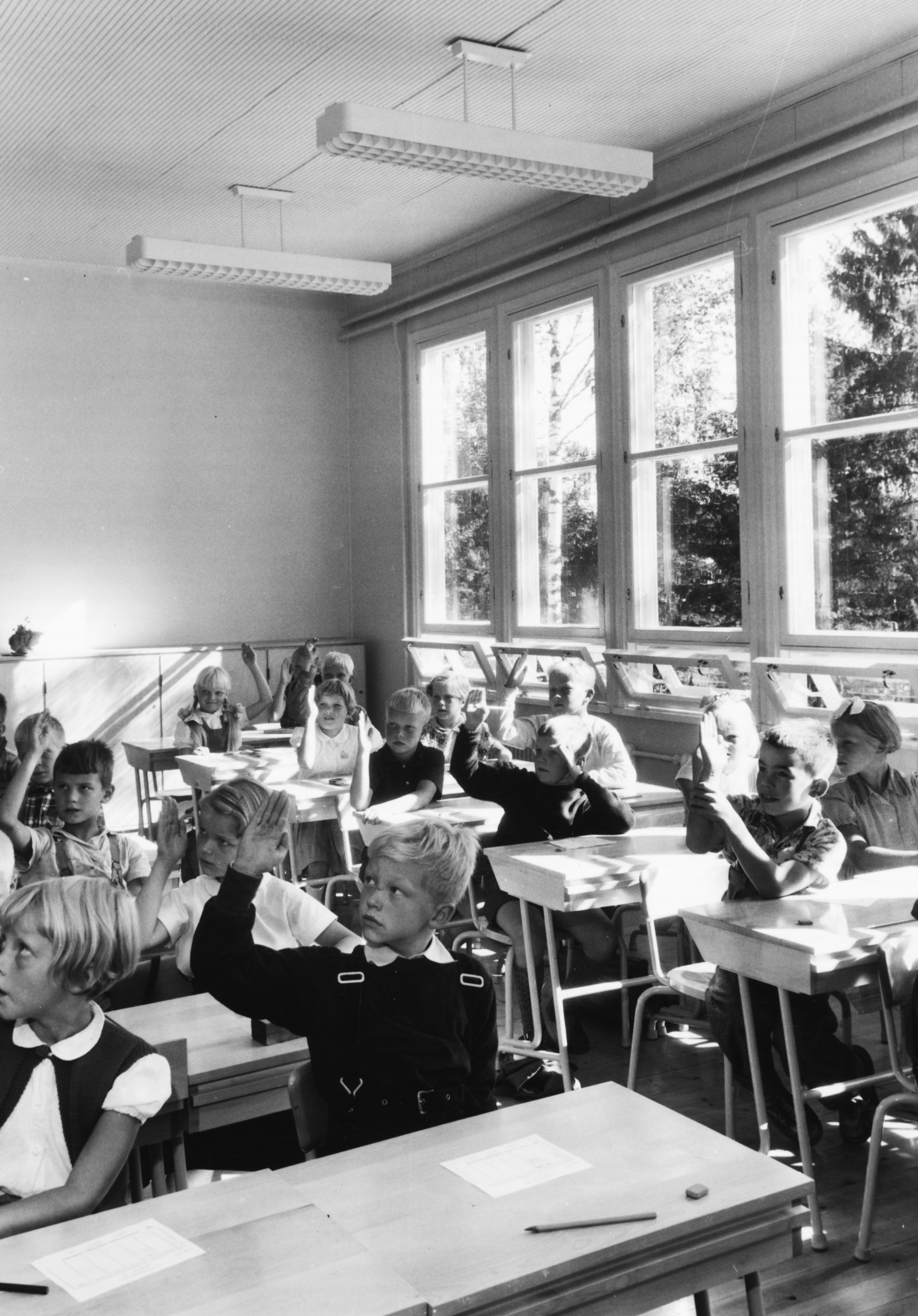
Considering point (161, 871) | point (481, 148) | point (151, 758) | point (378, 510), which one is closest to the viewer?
point (161, 871)

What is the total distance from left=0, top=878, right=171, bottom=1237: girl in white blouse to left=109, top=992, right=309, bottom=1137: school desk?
24 centimetres

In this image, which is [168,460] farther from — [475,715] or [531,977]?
[531,977]


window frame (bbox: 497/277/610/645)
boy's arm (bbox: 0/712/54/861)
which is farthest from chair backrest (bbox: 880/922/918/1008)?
window frame (bbox: 497/277/610/645)

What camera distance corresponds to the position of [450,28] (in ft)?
16.0

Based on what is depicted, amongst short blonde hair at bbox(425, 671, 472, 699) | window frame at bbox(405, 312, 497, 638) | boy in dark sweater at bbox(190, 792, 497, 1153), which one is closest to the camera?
boy in dark sweater at bbox(190, 792, 497, 1153)

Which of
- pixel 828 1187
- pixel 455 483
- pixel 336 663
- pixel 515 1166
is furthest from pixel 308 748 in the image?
pixel 515 1166

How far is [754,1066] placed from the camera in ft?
9.76

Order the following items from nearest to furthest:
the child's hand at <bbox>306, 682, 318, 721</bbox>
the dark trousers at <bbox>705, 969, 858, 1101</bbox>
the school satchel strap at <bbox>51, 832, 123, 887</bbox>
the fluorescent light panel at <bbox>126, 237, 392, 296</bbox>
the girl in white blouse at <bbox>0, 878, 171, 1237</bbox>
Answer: the girl in white blouse at <bbox>0, 878, 171, 1237</bbox> → the dark trousers at <bbox>705, 969, 858, 1101</bbox> → the school satchel strap at <bbox>51, 832, 123, 887</bbox> → the child's hand at <bbox>306, 682, 318, 721</bbox> → the fluorescent light panel at <bbox>126, 237, 392, 296</bbox>

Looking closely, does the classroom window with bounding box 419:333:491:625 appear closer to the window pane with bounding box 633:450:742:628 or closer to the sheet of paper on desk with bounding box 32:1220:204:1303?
the window pane with bounding box 633:450:742:628

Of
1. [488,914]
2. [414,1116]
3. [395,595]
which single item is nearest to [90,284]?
[395,595]

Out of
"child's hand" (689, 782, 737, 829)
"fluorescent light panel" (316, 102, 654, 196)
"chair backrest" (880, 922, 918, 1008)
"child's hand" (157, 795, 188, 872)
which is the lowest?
"chair backrest" (880, 922, 918, 1008)

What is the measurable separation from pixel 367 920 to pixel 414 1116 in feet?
1.07

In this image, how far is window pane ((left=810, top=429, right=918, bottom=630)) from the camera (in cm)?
521

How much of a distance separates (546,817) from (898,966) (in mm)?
1633
